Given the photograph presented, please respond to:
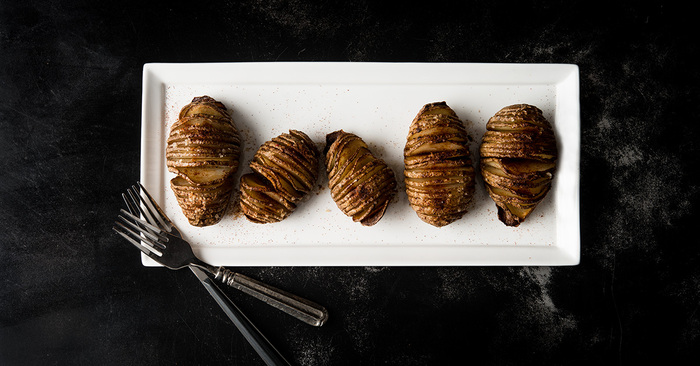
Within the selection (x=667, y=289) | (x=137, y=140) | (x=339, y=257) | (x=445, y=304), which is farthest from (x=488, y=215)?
(x=137, y=140)

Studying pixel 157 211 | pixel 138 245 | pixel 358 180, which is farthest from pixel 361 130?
pixel 138 245

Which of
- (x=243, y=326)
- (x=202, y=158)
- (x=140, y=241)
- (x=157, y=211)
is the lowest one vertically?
(x=243, y=326)

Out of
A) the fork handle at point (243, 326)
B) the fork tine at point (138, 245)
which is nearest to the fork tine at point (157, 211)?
the fork tine at point (138, 245)

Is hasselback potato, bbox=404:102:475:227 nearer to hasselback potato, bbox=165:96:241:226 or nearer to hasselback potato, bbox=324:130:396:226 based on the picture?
hasselback potato, bbox=324:130:396:226

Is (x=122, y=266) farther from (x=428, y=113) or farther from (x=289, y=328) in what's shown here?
(x=428, y=113)

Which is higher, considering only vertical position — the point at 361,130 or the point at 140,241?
the point at 361,130

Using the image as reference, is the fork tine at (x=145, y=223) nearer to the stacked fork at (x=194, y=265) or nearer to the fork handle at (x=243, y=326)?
the stacked fork at (x=194, y=265)

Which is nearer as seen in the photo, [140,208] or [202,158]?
[202,158]

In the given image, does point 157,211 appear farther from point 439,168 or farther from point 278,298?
point 439,168
